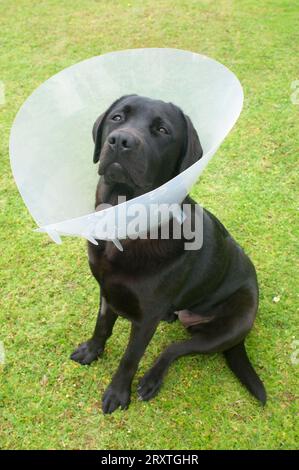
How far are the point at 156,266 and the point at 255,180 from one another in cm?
197

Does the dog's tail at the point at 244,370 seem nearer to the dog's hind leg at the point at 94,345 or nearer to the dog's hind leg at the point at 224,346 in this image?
the dog's hind leg at the point at 224,346

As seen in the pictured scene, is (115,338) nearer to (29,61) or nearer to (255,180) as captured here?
(255,180)

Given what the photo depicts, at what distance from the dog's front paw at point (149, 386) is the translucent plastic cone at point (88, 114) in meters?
0.94

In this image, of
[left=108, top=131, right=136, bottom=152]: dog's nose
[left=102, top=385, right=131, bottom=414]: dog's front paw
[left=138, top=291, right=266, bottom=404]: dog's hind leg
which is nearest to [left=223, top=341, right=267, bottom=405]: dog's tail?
[left=138, top=291, right=266, bottom=404]: dog's hind leg

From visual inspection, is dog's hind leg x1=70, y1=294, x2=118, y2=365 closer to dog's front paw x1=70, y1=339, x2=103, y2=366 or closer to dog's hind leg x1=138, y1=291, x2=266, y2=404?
dog's front paw x1=70, y1=339, x2=103, y2=366

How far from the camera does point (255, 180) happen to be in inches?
149

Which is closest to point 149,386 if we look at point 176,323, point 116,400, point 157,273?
point 116,400

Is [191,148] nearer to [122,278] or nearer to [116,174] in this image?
[116,174]

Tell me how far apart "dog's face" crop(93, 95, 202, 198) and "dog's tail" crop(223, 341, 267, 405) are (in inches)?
42.7

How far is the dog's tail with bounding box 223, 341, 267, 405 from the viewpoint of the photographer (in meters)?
2.43

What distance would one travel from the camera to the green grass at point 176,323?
93.7 inches

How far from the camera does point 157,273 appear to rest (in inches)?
81.7

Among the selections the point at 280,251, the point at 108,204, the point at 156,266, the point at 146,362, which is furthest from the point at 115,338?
the point at 280,251

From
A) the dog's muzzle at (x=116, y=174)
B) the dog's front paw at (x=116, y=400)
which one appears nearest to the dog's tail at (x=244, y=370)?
the dog's front paw at (x=116, y=400)
